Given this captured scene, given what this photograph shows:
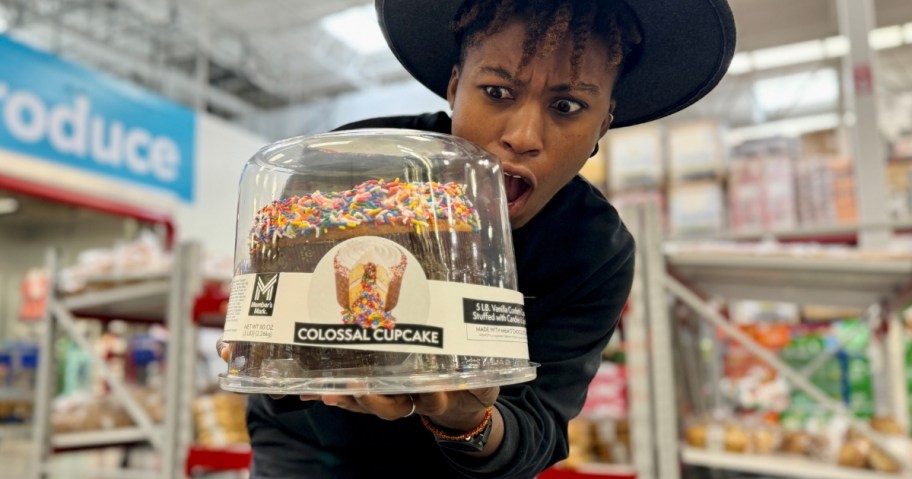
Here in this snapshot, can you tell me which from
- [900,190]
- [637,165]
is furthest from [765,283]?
[900,190]

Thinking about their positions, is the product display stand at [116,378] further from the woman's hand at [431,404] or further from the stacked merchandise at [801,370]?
the woman's hand at [431,404]

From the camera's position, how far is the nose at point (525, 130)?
0.74 metres

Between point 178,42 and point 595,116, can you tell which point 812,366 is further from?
point 178,42

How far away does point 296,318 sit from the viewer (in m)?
0.59

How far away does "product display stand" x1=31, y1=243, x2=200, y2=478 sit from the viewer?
8.32 feet

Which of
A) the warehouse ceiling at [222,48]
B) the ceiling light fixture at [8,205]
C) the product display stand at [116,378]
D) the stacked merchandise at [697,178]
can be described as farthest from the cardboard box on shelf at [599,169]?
the ceiling light fixture at [8,205]

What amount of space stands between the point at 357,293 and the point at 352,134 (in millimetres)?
300

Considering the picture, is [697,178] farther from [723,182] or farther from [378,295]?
[378,295]

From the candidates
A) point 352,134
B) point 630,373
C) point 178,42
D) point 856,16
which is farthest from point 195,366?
point 178,42

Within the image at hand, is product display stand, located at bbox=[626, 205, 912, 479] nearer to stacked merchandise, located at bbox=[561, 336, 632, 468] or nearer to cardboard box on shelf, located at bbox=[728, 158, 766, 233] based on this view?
stacked merchandise, located at bbox=[561, 336, 632, 468]

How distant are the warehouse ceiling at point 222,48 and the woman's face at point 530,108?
7781mm

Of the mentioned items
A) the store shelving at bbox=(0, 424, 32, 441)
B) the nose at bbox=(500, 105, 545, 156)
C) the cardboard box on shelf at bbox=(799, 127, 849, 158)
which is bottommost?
the store shelving at bbox=(0, 424, 32, 441)

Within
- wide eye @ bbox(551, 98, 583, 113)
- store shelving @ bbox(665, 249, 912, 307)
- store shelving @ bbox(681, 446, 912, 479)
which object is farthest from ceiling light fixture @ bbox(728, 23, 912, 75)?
wide eye @ bbox(551, 98, 583, 113)

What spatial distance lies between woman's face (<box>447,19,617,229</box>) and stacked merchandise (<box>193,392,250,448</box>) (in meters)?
2.11
